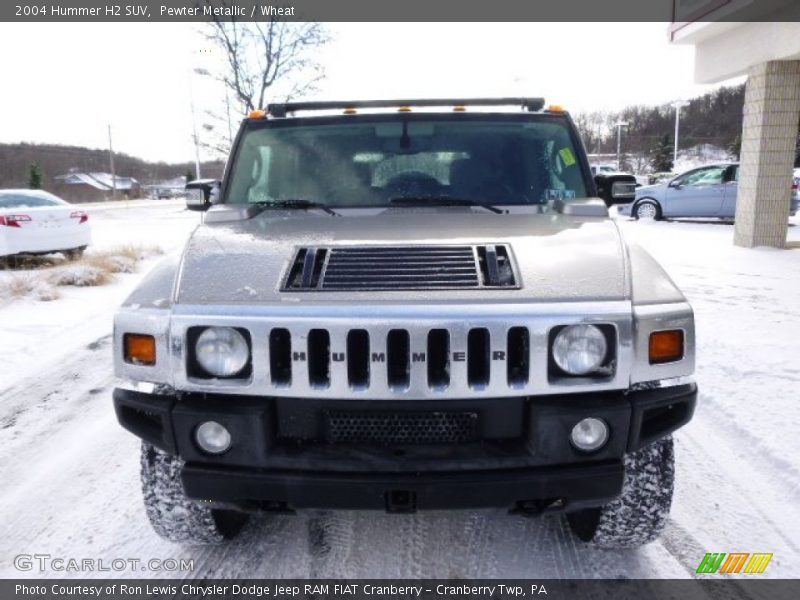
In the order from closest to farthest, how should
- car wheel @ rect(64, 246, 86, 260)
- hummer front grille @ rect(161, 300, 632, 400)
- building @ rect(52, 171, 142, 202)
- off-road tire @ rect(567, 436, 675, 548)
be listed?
1. hummer front grille @ rect(161, 300, 632, 400)
2. off-road tire @ rect(567, 436, 675, 548)
3. car wheel @ rect(64, 246, 86, 260)
4. building @ rect(52, 171, 142, 202)

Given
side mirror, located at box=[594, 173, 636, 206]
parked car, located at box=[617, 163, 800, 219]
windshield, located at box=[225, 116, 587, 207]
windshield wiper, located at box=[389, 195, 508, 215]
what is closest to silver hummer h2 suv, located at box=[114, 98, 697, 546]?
windshield wiper, located at box=[389, 195, 508, 215]

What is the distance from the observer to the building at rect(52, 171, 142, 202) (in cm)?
6949

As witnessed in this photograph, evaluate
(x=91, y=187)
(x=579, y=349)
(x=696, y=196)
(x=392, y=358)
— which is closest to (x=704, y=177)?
(x=696, y=196)

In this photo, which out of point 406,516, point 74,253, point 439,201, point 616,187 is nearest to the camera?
point 406,516

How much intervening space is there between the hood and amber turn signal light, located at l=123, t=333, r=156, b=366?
0.64 ft

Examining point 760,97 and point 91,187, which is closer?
point 760,97

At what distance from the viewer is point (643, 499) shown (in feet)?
7.62

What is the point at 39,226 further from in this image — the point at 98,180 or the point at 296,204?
the point at 98,180

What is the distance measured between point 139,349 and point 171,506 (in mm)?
700

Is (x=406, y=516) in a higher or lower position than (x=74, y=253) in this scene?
lower

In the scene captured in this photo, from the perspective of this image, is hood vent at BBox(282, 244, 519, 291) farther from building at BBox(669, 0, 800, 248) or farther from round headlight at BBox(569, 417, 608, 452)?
building at BBox(669, 0, 800, 248)

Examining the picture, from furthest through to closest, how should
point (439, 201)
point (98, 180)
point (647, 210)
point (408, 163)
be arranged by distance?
point (98, 180) → point (647, 210) → point (408, 163) → point (439, 201)

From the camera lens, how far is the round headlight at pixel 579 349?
200 centimetres

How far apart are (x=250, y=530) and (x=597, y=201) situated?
2340 millimetres
